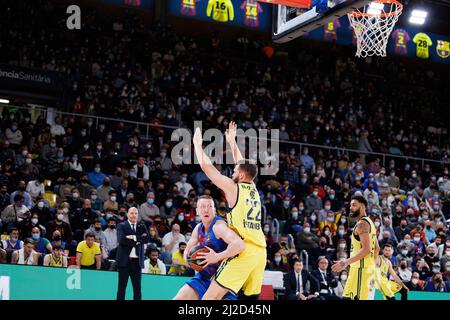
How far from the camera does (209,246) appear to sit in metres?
6.86

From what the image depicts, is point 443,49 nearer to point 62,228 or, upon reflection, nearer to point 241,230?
point 62,228

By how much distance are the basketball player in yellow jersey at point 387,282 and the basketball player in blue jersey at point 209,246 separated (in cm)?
349

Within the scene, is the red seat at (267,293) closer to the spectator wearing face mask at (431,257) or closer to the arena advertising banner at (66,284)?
the arena advertising banner at (66,284)

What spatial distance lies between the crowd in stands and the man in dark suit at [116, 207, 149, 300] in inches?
81.8

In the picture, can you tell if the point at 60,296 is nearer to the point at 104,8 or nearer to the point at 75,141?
the point at 75,141

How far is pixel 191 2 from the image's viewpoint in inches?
982

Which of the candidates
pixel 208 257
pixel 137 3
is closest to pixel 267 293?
pixel 208 257

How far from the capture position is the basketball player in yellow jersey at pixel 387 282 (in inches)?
388

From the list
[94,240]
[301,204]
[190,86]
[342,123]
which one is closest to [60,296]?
[94,240]

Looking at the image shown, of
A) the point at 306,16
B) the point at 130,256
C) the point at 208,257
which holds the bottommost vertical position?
the point at 130,256

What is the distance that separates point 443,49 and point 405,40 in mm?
2462

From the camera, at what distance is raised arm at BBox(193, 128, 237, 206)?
6652mm

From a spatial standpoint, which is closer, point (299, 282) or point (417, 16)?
point (299, 282)
